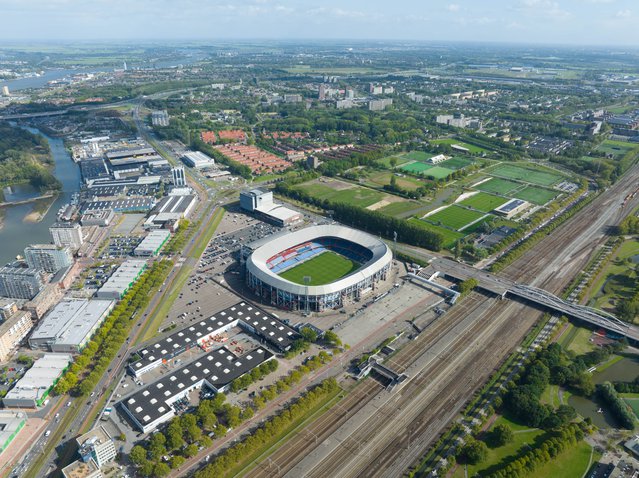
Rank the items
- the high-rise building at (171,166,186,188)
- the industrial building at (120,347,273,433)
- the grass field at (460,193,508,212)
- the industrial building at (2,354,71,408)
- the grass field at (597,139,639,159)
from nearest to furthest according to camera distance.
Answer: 1. the industrial building at (120,347,273,433)
2. the industrial building at (2,354,71,408)
3. the grass field at (460,193,508,212)
4. the high-rise building at (171,166,186,188)
5. the grass field at (597,139,639,159)

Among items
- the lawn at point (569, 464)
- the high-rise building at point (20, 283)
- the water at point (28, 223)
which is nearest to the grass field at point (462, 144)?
the lawn at point (569, 464)

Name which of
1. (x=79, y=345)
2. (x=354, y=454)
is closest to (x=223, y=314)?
(x=79, y=345)

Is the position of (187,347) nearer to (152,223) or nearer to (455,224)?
(152,223)

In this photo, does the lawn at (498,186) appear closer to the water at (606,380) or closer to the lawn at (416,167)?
the lawn at (416,167)

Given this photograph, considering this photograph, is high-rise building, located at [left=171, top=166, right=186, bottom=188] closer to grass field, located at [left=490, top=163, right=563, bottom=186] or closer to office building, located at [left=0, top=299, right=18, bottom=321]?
office building, located at [left=0, top=299, right=18, bottom=321]

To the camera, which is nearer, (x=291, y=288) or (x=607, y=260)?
(x=291, y=288)


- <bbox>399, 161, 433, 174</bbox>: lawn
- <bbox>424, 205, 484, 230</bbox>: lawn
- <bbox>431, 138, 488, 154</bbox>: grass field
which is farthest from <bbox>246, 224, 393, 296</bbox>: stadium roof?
<bbox>431, 138, 488, 154</bbox>: grass field
